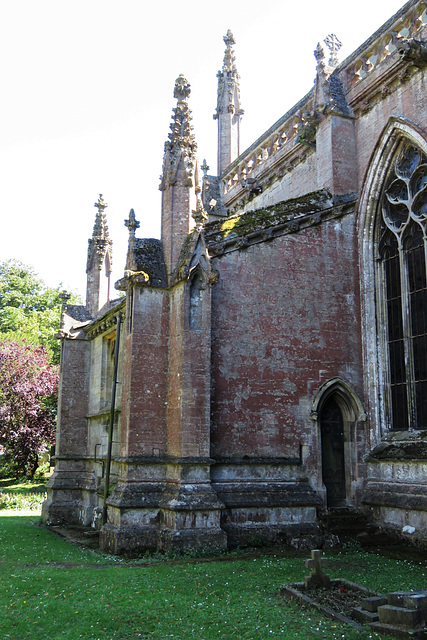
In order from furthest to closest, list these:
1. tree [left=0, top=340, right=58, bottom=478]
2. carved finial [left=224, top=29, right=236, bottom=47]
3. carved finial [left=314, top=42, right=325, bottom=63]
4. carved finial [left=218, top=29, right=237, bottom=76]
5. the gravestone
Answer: tree [left=0, top=340, right=58, bottom=478] → carved finial [left=224, top=29, right=236, bottom=47] → carved finial [left=218, top=29, right=237, bottom=76] → carved finial [left=314, top=42, right=325, bottom=63] → the gravestone

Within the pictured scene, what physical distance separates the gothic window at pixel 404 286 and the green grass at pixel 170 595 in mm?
3378

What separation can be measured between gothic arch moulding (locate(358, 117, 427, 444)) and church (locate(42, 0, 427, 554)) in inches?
1.4

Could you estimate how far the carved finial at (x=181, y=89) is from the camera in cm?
1491

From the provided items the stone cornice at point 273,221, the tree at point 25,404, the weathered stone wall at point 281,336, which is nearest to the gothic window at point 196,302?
the weathered stone wall at point 281,336

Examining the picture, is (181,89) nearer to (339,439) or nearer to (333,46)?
(333,46)

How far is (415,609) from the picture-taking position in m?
6.54

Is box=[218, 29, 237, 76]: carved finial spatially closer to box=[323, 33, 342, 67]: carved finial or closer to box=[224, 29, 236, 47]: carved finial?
box=[224, 29, 236, 47]: carved finial

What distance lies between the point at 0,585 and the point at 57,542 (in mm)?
5416

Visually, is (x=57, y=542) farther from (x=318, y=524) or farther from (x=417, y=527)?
(x=417, y=527)

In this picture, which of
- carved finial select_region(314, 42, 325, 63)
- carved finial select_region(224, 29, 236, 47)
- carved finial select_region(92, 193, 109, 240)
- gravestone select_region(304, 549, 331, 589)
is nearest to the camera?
gravestone select_region(304, 549, 331, 589)

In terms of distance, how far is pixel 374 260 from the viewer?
1452 centimetres

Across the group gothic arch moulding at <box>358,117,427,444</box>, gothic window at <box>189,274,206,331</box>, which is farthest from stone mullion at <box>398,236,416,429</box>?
gothic window at <box>189,274,206,331</box>

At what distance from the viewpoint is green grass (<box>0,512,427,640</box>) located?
6.92 metres

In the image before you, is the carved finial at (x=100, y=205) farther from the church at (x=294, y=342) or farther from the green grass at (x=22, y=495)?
the green grass at (x=22, y=495)
